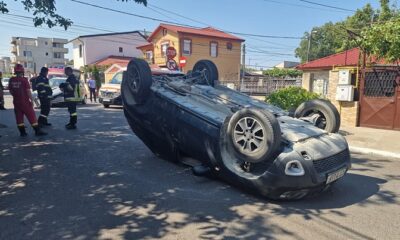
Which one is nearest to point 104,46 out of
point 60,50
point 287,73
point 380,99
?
A: point 287,73

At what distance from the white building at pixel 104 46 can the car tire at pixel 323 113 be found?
4509 centimetres

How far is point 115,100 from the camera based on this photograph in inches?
620

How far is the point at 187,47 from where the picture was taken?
36.2 metres

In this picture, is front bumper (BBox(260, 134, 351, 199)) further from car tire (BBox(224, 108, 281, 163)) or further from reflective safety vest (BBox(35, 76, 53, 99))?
reflective safety vest (BBox(35, 76, 53, 99))

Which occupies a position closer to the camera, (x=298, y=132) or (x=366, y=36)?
(x=298, y=132)

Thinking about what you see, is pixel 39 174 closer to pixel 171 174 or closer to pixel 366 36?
pixel 171 174

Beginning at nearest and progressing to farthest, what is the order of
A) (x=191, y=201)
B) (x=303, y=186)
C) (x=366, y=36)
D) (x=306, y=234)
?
(x=306, y=234)
(x=303, y=186)
(x=191, y=201)
(x=366, y=36)

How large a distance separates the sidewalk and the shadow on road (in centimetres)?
128

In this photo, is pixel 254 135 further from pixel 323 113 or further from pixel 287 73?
pixel 287 73

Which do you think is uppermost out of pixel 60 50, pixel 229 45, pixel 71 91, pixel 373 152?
pixel 60 50

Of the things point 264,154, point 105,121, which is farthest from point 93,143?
point 264,154

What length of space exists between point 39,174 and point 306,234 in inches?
163

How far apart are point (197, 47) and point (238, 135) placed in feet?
110

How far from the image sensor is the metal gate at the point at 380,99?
34.6ft
